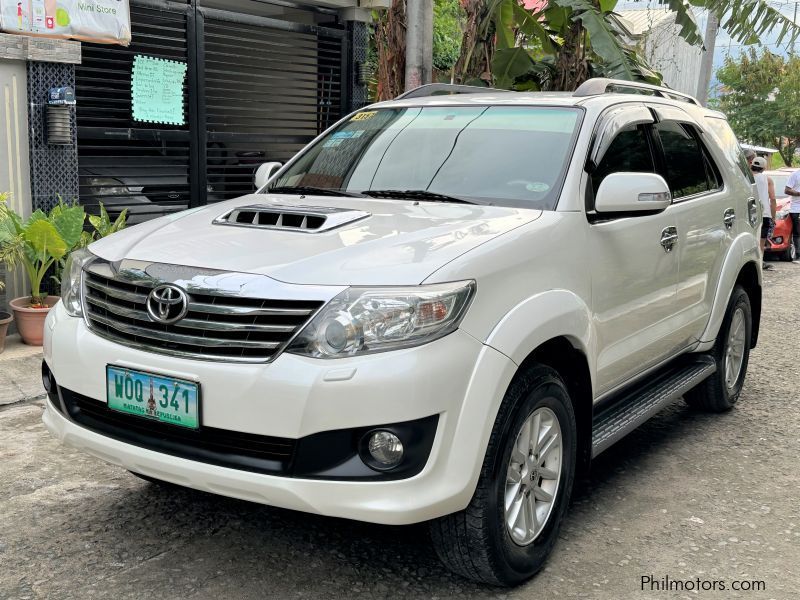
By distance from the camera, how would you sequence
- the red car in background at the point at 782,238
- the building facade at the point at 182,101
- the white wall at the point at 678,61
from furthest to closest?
the white wall at the point at 678,61, the red car in background at the point at 782,238, the building facade at the point at 182,101

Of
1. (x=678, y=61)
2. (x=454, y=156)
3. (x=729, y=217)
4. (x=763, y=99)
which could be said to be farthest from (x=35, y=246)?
(x=763, y=99)

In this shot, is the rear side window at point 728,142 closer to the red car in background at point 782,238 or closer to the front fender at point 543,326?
the front fender at point 543,326

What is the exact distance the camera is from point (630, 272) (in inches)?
160

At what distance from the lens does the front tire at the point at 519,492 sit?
309 cm

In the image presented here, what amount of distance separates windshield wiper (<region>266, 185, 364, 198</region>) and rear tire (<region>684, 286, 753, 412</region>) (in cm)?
248

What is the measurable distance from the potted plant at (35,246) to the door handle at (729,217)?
14.3 feet

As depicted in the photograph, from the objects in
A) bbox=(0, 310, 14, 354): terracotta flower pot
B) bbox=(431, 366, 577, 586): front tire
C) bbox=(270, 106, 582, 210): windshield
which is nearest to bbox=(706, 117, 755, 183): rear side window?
bbox=(270, 106, 582, 210): windshield

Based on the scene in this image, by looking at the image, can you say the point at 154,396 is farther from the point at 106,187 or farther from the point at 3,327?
the point at 106,187

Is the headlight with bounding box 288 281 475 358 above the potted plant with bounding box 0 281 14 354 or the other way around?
above

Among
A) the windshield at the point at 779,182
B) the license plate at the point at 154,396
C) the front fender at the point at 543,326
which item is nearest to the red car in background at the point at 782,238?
the windshield at the point at 779,182

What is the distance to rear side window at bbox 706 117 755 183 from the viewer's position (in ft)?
18.2

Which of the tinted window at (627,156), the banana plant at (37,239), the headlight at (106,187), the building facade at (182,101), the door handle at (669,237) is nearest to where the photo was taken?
the tinted window at (627,156)

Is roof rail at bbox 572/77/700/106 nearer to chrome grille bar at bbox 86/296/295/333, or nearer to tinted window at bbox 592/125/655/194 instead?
tinted window at bbox 592/125/655/194

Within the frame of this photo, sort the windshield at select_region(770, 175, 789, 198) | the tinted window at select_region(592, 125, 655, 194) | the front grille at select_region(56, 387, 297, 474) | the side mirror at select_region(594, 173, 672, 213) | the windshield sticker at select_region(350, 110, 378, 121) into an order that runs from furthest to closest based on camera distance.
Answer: the windshield at select_region(770, 175, 789, 198)
the windshield sticker at select_region(350, 110, 378, 121)
the tinted window at select_region(592, 125, 655, 194)
the side mirror at select_region(594, 173, 672, 213)
the front grille at select_region(56, 387, 297, 474)
